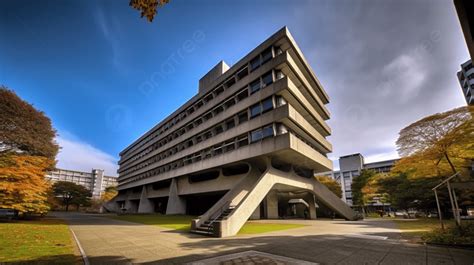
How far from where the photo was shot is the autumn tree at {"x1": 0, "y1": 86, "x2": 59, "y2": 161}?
2527cm

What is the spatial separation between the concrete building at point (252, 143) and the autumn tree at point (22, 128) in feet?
60.5

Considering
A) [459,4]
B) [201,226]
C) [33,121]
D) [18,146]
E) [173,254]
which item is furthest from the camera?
[33,121]

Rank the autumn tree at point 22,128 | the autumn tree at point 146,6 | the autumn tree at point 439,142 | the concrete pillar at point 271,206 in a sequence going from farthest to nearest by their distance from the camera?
1. the concrete pillar at point 271,206
2. the autumn tree at point 22,128
3. the autumn tree at point 439,142
4. the autumn tree at point 146,6

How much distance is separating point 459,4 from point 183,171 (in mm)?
34960

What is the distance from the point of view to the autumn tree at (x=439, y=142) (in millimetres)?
16812

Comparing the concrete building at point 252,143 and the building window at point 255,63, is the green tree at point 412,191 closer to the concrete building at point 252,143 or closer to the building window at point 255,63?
the concrete building at point 252,143

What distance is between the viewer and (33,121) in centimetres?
2798

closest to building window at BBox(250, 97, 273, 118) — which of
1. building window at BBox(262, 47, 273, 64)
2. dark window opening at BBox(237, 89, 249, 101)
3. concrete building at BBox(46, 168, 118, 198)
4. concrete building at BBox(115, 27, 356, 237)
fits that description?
concrete building at BBox(115, 27, 356, 237)

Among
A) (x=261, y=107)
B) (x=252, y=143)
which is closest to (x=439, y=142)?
(x=261, y=107)

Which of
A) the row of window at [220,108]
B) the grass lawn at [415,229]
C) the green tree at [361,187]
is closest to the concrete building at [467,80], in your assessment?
the green tree at [361,187]

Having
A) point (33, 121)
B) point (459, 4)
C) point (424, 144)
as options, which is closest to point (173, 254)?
point (459, 4)

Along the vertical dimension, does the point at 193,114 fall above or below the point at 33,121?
above

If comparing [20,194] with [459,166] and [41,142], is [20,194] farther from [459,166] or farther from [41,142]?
[459,166]

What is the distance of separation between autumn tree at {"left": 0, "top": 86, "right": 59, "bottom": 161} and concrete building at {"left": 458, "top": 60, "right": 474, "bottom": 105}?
89855 millimetres
